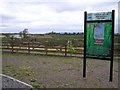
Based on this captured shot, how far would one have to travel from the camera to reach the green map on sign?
33.1 feet

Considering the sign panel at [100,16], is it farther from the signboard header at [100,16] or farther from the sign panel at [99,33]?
the sign panel at [99,33]

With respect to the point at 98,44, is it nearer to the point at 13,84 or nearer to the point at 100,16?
the point at 100,16

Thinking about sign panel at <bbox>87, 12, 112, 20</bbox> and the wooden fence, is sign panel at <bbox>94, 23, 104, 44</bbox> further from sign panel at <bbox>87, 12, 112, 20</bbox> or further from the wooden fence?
the wooden fence

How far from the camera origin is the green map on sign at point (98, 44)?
33.1 ft

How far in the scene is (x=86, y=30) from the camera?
1069 cm

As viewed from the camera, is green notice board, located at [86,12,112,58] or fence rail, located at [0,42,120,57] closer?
green notice board, located at [86,12,112,58]

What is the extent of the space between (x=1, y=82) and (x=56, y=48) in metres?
14.7

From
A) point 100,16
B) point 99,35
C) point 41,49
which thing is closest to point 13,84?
point 99,35

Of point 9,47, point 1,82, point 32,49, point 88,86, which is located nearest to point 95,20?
point 88,86

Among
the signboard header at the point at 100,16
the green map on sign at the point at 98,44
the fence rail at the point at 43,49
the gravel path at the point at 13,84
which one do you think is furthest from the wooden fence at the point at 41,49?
the gravel path at the point at 13,84

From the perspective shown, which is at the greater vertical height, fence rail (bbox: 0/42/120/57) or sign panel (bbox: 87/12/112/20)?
sign panel (bbox: 87/12/112/20)

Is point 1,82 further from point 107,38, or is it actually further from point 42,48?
point 42,48

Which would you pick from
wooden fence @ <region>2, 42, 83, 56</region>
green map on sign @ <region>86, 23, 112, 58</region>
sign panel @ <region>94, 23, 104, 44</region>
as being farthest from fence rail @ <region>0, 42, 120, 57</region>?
sign panel @ <region>94, 23, 104, 44</region>

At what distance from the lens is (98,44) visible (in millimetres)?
10422
